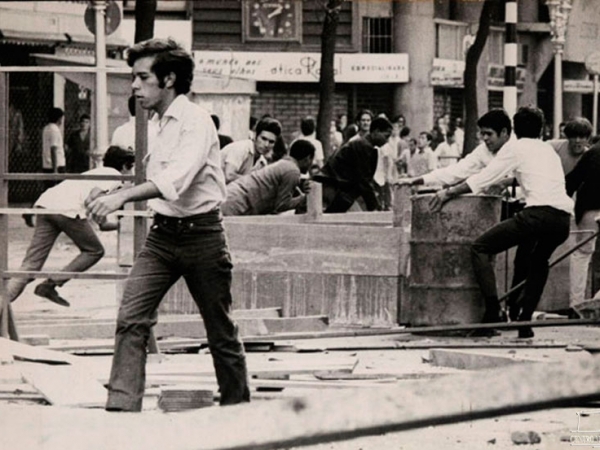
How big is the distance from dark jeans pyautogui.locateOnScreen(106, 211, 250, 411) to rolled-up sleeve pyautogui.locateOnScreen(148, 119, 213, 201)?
21cm

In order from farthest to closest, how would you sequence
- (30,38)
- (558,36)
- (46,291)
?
(30,38) → (558,36) → (46,291)

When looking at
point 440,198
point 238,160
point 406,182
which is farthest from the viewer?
point 238,160

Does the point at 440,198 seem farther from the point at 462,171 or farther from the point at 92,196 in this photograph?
the point at 92,196

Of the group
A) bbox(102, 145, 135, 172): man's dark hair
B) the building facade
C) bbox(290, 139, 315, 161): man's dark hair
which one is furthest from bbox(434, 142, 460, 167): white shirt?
bbox(102, 145, 135, 172): man's dark hair

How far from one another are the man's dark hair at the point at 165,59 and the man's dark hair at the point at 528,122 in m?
5.05

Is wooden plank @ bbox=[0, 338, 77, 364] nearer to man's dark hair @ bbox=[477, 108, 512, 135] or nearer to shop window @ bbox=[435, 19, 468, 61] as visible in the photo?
man's dark hair @ bbox=[477, 108, 512, 135]

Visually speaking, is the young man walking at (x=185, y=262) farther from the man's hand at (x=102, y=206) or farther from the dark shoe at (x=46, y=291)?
the dark shoe at (x=46, y=291)

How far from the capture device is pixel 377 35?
45719mm

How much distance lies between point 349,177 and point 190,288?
38.4ft

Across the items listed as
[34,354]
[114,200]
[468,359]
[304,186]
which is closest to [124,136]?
[34,354]

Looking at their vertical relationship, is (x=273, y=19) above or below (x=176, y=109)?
above

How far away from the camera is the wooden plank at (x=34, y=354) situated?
404 inches

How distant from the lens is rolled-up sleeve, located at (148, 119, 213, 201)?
306 inches

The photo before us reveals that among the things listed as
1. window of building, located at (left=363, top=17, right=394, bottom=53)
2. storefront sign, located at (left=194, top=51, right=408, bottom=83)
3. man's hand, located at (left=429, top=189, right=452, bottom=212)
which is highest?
window of building, located at (left=363, top=17, right=394, bottom=53)
